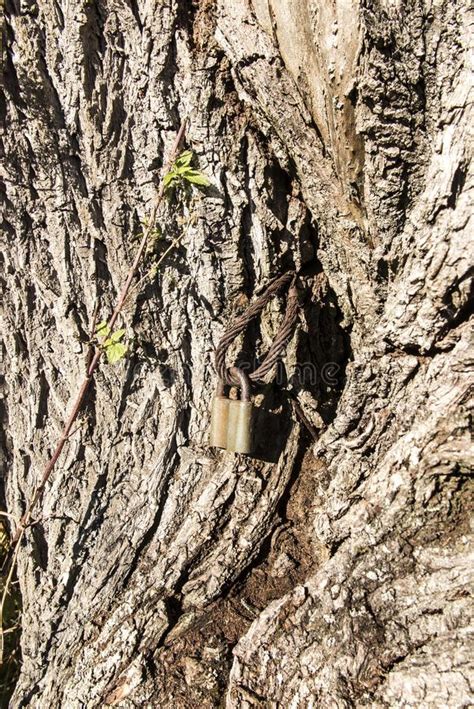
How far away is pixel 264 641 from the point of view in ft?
6.95

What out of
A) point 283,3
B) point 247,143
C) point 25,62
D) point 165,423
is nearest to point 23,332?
→ point 165,423

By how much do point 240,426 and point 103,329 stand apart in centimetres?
66

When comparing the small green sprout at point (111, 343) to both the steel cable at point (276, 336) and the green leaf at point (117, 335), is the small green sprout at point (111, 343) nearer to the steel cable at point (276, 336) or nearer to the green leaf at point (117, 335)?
the green leaf at point (117, 335)

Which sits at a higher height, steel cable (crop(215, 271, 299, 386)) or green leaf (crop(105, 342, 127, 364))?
steel cable (crop(215, 271, 299, 386))

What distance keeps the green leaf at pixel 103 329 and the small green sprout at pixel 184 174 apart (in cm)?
58

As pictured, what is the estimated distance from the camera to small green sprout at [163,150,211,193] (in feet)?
6.91

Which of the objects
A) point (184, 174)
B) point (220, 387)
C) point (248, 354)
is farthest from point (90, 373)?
point (184, 174)

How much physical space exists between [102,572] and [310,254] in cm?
156

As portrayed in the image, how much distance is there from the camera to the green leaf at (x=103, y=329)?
2.32 m

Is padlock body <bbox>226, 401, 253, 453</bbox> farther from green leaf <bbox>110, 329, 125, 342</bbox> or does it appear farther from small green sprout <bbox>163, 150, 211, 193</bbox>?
small green sprout <bbox>163, 150, 211, 193</bbox>

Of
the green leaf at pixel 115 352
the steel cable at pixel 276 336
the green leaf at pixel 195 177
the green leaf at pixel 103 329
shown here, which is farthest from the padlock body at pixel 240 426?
the green leaf at pixel 195 177

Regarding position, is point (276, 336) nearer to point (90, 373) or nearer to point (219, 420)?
point (219, 420)

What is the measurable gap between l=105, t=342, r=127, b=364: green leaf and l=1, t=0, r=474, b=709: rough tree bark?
0.14 meters

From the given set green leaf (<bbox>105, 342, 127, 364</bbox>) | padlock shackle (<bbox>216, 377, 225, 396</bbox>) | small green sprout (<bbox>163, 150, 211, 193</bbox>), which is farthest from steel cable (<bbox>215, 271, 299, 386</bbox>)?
small green sprout (<bbox>163, 150, 211, 193</bbox>)
